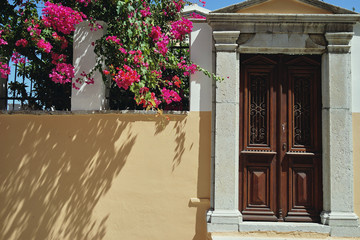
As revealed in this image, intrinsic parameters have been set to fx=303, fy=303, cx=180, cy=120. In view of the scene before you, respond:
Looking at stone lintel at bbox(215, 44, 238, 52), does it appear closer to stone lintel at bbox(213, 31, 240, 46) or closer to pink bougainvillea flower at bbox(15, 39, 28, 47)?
stone lintel at bbox(213, 31, 240, 46)

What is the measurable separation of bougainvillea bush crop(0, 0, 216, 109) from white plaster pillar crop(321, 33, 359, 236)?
174 cm

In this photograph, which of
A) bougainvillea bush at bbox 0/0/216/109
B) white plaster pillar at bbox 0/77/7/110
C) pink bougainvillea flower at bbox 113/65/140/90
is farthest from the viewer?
white plaster pillar at bbox 0/77/7/110

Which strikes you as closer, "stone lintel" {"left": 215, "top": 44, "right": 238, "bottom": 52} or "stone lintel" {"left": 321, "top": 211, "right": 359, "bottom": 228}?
"stone lintel" {"left": 321, "top": 211, "right": 359, "bottom": 228}

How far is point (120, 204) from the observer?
4168 mm

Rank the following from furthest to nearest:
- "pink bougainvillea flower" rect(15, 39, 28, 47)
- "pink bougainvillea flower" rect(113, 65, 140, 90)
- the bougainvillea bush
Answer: "pink bougainvillea flower" rect(15, 39, 28, 47)
the bougainvillea bush
"pink bougainvillea flower" rect(113, 65, 140, 90)

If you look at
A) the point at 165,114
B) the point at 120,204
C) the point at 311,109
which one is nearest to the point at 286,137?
the point at 311,109

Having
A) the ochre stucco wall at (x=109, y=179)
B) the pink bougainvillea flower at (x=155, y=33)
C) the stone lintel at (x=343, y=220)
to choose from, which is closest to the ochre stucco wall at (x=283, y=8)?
the pink bougainvillea flower at (x=155, y=33)

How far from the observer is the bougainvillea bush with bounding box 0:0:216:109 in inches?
155

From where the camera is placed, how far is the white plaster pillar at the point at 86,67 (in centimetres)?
426

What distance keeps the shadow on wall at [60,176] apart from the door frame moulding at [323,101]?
1379 millimetres

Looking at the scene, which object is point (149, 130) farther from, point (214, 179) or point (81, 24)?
Result: point (81, 24)

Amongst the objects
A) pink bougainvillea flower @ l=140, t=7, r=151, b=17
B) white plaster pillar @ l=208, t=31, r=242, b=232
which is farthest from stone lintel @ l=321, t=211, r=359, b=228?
pink bougainvillea flower @ l=140, t=7, r=151, b=17

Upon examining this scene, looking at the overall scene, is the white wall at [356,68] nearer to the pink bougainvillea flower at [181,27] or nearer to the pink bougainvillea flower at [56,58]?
the pink bougainvillea flower at [181,27]

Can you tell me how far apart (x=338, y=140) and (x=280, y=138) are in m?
0.74
